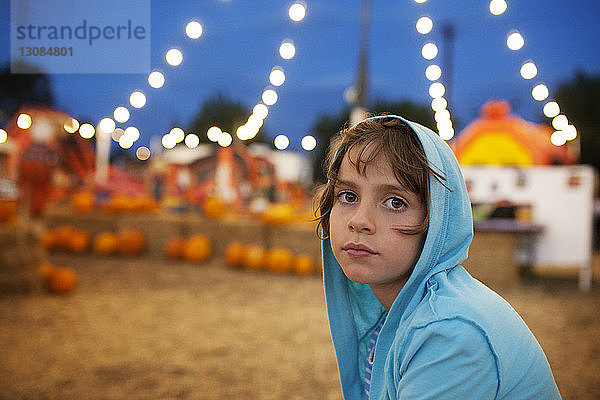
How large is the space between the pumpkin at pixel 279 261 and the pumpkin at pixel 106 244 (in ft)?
8.07

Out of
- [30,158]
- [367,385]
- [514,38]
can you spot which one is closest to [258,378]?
[367,385]

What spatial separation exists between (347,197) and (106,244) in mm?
6655

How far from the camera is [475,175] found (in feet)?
21.4

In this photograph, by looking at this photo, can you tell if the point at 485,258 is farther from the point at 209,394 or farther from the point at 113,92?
the point at 113,92

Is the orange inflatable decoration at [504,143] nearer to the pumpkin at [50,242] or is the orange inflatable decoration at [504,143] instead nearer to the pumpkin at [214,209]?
the pumpkin at [214,209]

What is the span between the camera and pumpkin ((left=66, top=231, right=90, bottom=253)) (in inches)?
284

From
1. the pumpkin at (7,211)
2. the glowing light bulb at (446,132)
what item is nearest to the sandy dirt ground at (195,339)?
the pumpkin at (7,211)

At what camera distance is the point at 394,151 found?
1062 mm

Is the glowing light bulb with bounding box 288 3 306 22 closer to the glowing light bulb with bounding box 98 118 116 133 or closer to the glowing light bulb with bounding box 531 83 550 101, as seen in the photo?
the glowing light bulb with bounding box 98 118 116 133

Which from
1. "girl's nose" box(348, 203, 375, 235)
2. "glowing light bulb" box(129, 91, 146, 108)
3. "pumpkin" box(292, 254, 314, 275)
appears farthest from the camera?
"pumpkin" box(292, 254, 314, 275)

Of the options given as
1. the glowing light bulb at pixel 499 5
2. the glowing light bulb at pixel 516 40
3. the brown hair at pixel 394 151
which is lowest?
the brown hair at pixel 394 151

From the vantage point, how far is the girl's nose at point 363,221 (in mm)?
1031

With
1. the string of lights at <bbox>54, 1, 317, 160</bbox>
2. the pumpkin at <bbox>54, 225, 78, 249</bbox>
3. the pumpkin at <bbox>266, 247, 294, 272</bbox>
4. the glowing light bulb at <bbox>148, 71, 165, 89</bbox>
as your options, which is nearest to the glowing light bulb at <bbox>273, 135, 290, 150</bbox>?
the string of lights at <bbox>54, 1, 317, 160</bbox>

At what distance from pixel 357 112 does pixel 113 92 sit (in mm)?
3590
